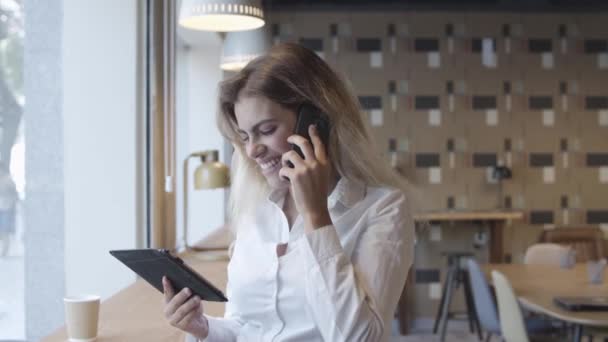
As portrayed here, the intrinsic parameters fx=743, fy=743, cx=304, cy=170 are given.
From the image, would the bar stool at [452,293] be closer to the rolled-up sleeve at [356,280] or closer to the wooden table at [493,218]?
the wooden table at [493,218]

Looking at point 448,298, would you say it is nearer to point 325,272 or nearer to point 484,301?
point 484,301

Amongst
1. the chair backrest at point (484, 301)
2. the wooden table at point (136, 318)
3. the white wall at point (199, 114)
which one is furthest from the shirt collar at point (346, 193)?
the white wall at point (199, 114)

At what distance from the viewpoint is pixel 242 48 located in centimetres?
448

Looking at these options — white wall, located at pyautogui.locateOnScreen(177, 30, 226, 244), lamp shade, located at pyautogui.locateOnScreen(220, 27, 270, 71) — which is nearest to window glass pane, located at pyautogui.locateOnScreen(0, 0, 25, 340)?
lamp shade, located at pyautogui.locateOnScreen(220, 27, 270, 71)

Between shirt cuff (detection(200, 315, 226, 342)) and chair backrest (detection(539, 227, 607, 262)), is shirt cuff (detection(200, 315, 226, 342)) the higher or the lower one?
the higher one

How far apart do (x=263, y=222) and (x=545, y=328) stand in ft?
11.4

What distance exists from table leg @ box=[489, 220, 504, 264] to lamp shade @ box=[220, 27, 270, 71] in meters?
3.98

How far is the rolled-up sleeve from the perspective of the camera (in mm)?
1361

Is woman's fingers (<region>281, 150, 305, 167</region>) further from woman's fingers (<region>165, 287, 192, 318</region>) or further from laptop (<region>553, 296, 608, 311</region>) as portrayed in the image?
laptop (<region>553, 296, 608, 311</region>)

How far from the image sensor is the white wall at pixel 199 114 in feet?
22.4

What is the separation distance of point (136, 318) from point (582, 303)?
2.43m

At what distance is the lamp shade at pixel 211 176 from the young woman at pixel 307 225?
77.0 inches

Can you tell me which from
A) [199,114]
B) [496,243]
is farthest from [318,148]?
→ [496,243]

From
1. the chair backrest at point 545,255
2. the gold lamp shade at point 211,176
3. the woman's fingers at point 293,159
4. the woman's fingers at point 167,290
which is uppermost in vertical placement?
Result: the woman's fingers at point 293,159
